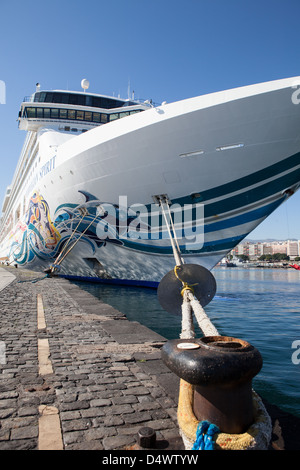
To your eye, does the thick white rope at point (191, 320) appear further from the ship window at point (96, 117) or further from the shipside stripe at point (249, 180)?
the ship window at point (96, 117)

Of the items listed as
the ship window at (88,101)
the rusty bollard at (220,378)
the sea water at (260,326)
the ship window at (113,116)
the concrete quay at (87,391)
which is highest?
the ship window at (88,101)

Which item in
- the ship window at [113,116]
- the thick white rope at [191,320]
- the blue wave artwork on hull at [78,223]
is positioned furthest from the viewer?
the ship window at [113,116]

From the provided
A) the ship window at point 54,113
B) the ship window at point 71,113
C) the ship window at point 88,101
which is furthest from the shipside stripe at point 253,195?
the ship window at point 88,101

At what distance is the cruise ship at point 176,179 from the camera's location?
8977 millimetres

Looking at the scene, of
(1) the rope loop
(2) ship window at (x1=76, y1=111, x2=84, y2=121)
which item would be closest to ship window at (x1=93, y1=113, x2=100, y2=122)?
(2) ship window at (x1=76, y1=111, x2=84, y2=121)

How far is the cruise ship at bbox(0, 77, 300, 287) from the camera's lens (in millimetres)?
8977

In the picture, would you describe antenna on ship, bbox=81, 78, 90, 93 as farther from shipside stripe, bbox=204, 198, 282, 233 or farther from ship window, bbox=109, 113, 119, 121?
shipside stripe, bbox=204, 198, 282, 233

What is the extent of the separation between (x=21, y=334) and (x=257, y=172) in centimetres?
775

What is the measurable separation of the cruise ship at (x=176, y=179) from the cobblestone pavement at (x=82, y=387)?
262cm

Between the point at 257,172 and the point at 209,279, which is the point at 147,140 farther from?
the point at 209,279

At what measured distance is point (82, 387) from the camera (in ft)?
11.4

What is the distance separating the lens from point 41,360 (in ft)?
14.1

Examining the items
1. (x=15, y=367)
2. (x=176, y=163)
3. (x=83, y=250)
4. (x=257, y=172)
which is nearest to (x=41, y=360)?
(x=15, y=367)

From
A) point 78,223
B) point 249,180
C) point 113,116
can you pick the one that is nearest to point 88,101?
point 113,116
